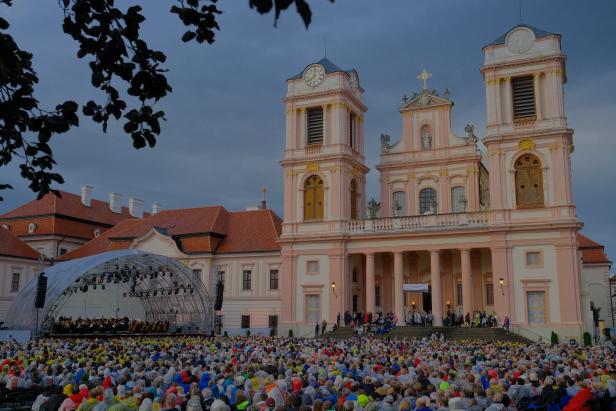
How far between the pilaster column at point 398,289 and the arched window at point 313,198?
5912 millimetres

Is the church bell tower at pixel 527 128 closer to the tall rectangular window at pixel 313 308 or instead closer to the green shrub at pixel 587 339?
the green shrub at pixel 587 339

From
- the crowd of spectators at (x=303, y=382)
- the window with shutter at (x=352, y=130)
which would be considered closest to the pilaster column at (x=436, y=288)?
the window with shutter at (x=352, y=130)

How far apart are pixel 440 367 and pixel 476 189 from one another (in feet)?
90.7

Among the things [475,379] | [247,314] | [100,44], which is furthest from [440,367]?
[247,314]

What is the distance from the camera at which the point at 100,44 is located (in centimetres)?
488

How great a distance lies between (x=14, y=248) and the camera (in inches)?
1971

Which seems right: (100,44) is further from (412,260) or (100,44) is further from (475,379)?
(412,260)

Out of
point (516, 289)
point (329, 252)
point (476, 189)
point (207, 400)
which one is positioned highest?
point (476, 189)

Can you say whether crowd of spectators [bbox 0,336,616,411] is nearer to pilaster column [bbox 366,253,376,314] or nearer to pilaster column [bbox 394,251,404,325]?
pilaster column [bbox 394,251,404,325]

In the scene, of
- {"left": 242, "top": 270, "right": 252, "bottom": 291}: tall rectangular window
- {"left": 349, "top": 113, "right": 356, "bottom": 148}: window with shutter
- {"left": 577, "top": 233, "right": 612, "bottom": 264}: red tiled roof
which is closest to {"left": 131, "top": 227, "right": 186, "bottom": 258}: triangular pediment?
{"left": 242, "top": 270, "right": 252, "bottom": 291}: tall rectangular window

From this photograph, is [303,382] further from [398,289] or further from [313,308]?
[313,308]

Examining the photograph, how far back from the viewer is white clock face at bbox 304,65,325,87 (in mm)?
42375

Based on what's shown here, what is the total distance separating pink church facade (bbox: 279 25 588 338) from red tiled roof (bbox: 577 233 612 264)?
19.0 meters

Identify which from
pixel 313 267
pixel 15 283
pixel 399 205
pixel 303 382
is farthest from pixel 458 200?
pixel 15 283
